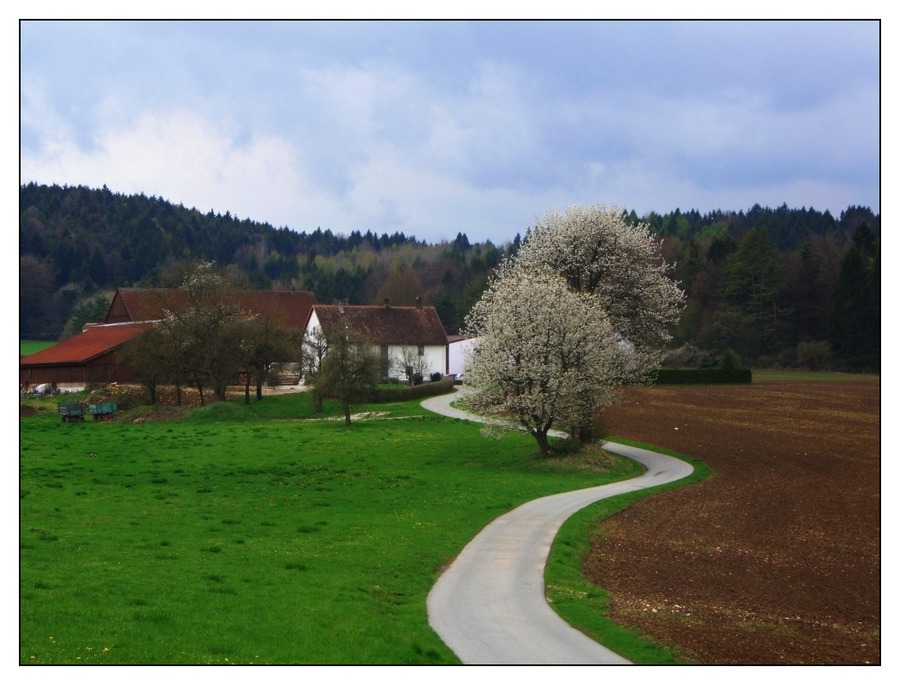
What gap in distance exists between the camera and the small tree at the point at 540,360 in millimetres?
34344

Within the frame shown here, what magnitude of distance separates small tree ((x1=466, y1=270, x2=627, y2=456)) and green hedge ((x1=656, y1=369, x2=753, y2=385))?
48017 millimetres

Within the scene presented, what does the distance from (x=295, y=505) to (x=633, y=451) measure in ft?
70.3

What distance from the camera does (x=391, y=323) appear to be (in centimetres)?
8631

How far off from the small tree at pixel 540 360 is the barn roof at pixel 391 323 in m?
48.3

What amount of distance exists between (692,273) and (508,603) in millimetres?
97960

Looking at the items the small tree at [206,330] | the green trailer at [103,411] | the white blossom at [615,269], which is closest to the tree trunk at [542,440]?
the white blossom at [615,269]

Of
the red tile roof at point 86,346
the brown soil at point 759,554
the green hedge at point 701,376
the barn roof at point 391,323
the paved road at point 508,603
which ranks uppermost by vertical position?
the barn roof at point 391,323

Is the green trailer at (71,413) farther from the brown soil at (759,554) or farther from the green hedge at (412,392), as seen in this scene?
the brown soil at (759,554)

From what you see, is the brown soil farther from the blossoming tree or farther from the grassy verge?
the blossoming tree

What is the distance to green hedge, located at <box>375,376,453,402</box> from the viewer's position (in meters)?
63.8

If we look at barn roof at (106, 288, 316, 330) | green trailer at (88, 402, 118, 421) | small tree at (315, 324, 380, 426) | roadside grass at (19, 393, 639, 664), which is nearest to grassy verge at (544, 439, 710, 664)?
roadside grass at (19, 393, 639, 664)

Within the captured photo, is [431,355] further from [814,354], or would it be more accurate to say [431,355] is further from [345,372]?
[814,354]

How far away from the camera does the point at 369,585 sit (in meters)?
16.0

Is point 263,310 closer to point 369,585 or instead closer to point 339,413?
point 339,413
